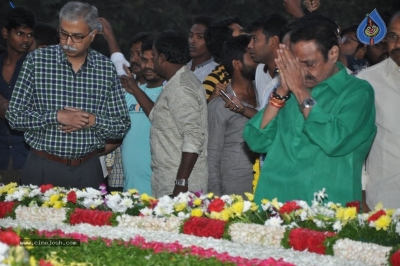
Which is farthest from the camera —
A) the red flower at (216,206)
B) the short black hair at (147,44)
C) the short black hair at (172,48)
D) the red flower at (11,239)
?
the short black hair at (147,44)

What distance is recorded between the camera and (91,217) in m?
6.32

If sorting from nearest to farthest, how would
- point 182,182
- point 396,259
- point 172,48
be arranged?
point 396,259, point 182,182, point 172,48

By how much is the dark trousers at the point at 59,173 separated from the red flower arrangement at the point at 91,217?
92cm

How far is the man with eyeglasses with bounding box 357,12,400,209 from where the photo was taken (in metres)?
6.50

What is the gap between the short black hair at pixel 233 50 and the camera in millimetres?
8688

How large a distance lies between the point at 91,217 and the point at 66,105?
1.31m

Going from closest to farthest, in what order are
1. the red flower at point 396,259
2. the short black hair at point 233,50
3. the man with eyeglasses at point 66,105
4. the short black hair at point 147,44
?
the red flower at point 396,259
the man with eyeglasses at point 66,105
the short black hair at point 233,50
the short black hair at point 147,44

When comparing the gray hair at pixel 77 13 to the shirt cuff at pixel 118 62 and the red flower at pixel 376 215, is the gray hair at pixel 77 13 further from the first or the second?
the red flower at pixel 376 215

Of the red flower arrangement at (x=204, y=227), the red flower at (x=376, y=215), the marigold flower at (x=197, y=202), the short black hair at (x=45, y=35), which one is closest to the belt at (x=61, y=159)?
the marigold flower at (x=197, y=202)

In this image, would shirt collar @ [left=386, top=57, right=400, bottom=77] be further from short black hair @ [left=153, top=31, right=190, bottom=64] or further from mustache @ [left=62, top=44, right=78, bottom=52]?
mustache @ [left=62, top=44, right=78, bottom=52]

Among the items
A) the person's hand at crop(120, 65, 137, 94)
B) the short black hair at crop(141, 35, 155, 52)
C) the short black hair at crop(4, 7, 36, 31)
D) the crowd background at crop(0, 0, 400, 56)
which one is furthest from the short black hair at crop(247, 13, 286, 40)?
the crowd background at crop(0, 0, 400, 56)

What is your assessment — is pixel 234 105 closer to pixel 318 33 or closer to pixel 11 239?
pixel 318 33

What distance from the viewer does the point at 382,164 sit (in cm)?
655

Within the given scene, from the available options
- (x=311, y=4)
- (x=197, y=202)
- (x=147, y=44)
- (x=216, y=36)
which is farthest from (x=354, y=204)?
(x=216, y=36)
